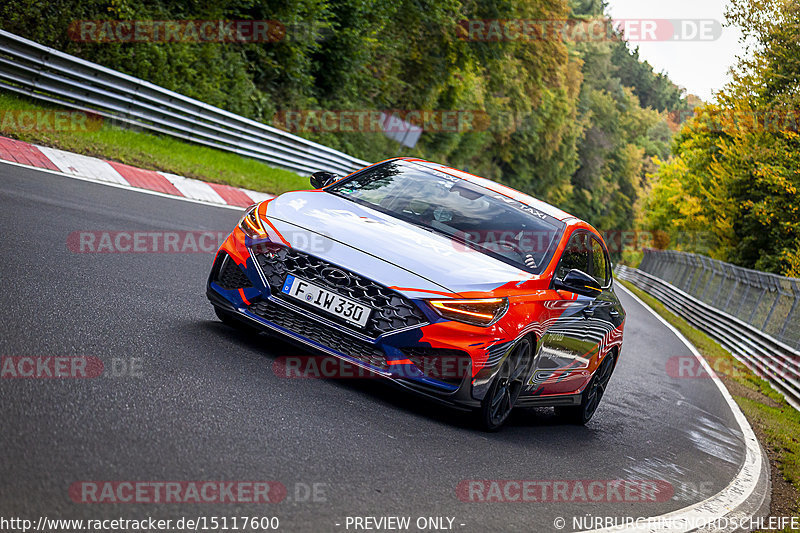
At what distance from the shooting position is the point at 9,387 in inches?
183

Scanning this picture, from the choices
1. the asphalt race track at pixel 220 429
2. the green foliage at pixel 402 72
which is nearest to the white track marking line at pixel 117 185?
the asphalt race track at pixel 220 429

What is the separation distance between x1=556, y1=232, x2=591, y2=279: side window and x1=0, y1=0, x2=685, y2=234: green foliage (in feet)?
44.1

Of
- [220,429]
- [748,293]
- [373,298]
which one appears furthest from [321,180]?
[748,293]

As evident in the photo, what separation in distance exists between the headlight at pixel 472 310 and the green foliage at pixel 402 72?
14517mm

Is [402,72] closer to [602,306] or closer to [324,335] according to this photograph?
[602,306]

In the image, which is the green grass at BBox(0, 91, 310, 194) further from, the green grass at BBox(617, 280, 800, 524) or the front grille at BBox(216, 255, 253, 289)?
the green grass at BBox(617, 280, 800, 524)

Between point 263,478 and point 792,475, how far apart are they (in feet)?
20.3

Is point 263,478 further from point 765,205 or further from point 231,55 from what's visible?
point 765,205

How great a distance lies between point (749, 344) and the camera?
818 inches

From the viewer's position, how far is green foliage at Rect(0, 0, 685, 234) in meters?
21.9

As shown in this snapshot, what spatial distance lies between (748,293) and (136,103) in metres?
14.9

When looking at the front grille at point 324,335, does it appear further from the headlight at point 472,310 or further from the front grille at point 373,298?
the headlight at point 472,310

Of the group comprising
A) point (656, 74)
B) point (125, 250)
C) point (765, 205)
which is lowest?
point (125, 250)

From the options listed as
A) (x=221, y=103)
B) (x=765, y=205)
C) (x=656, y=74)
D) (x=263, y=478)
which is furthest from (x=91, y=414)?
(x=656, y=74)
